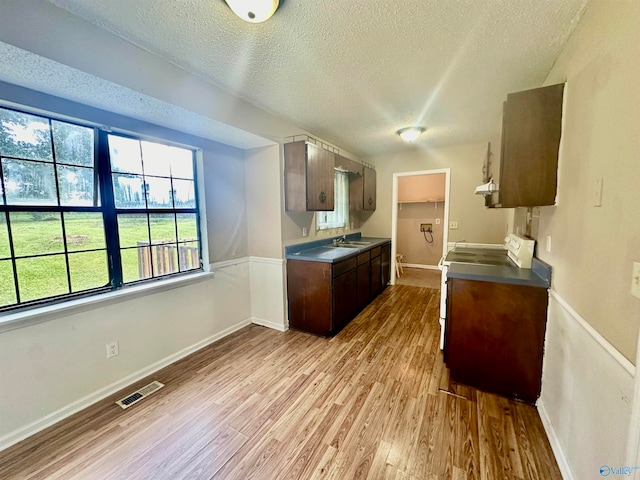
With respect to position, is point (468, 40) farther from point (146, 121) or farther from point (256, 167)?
point (146, 121)

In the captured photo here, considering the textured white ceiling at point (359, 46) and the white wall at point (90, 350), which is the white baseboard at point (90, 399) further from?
the textured white ceiling at point (359, 46)

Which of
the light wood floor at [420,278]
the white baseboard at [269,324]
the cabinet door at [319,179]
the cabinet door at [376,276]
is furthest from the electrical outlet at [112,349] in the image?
the light wood floor at [420,278]

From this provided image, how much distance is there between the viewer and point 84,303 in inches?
73.4

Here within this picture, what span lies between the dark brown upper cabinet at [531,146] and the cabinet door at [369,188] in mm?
2840

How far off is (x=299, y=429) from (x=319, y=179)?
8.14 feet

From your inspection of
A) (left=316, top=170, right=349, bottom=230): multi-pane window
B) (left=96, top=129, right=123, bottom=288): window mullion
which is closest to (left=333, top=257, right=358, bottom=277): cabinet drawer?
(left=316, top=170, right=349, bottom=230): multi-pane window

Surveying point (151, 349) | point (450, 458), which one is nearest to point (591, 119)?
point (450, 458)

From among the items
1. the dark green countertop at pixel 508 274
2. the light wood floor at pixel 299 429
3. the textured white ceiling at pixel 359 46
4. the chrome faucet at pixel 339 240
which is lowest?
the light wood floor at pixel 299 429

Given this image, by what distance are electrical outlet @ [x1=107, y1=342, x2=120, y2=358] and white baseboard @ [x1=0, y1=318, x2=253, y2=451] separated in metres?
0.24

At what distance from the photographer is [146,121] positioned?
2.24m

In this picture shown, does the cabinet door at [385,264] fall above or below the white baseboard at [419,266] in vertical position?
above

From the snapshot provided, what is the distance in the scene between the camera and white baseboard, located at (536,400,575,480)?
1312mm

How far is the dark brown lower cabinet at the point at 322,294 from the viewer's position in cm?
288

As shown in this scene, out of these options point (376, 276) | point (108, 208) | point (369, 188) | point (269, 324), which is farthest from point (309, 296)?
point (369, 188)
